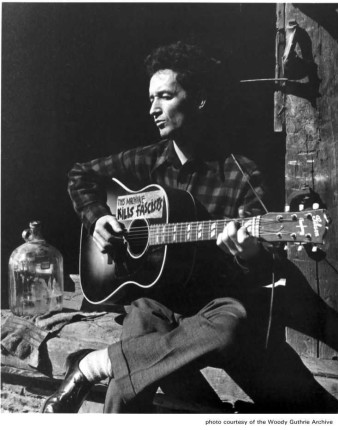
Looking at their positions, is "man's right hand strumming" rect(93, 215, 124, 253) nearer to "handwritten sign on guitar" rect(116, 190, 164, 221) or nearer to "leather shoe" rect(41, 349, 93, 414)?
"handwritten sign on guitar" rect(116, 190, 164, 221)

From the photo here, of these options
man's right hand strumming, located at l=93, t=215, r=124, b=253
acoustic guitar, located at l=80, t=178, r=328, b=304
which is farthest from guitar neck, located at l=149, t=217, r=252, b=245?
man's right hand strumming, located at l=93, t=215, r=124, b=253

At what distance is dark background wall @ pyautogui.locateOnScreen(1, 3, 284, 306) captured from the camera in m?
1.87

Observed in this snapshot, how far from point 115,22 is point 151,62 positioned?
0.20 metres

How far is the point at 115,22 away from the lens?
1.89 metres

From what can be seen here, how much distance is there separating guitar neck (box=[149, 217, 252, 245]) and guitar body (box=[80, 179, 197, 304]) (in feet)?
0.04

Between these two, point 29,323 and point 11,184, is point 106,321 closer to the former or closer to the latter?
point 29,323

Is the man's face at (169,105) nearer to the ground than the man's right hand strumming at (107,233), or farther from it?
farther from it

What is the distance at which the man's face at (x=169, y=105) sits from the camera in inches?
70.2

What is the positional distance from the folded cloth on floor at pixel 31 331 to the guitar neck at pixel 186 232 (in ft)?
1.15

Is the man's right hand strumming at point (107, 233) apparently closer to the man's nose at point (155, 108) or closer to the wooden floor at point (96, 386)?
the wooden floor at point (96, 386)

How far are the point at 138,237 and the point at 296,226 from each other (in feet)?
1.65

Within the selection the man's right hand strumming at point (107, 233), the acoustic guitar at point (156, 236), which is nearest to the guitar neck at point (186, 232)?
the acoustic guitar at point (156, 236)

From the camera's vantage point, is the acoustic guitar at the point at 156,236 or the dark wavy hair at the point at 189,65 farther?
Answer: the dark wavy hair at the point at 189,65

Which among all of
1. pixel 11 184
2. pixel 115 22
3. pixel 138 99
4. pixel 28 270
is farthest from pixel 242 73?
pixel 28 270
